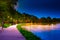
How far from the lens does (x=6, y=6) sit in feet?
25.4

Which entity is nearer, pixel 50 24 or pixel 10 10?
pixel 10 10

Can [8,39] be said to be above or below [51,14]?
below

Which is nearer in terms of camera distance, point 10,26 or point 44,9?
point 44,9

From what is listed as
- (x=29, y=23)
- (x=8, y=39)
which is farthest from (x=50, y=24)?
(x=8, y=39)

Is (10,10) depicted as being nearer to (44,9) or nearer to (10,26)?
(44,9)

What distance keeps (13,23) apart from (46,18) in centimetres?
170

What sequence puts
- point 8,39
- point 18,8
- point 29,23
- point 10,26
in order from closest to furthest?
point 8,39 < point 18,8 < point 29,23 < point 10,26

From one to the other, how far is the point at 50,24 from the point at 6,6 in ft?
10.2

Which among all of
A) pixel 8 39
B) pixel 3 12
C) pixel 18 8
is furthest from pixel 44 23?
pixel 8 39

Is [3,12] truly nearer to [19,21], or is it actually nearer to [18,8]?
[18,8]

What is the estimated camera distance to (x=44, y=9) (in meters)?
9.65

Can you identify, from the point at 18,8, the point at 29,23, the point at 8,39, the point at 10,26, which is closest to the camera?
the point at 8,39

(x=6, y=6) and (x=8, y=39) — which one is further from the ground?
(x=6, y=6)

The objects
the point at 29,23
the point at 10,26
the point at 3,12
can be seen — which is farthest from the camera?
the point at 10,26
